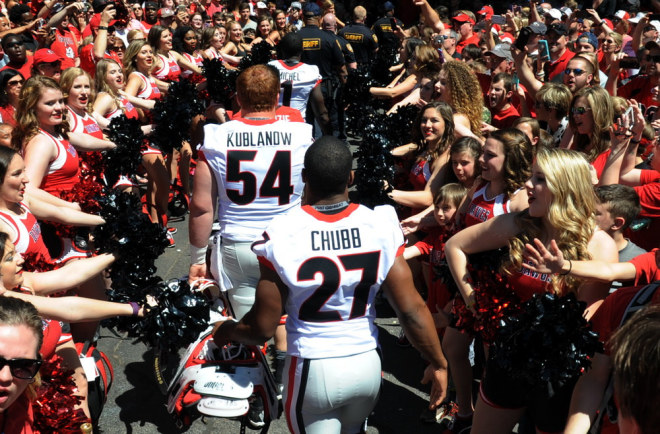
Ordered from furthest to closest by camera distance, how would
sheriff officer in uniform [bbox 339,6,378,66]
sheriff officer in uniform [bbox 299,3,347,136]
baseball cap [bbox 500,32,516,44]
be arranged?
1. sheriff officer in uniform [bbox 339,6,378,66]
2. baseball cap [bbox 500,32,516,44]
3. sheriff officer in uniform [bbox 299,3,347,136]

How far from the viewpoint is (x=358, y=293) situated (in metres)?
3.03

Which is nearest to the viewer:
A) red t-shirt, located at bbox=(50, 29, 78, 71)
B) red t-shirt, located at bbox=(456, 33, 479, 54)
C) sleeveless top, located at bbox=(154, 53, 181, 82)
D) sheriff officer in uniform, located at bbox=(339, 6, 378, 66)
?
sleeveless top, located at bbox=(154, 53, 181, 82)

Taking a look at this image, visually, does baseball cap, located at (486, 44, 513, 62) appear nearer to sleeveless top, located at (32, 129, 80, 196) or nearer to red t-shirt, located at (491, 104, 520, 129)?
red t-shirt, located at (491, 104, 520, 129)

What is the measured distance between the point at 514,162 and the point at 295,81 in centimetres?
452

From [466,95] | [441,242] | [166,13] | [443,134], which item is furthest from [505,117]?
[166,13]

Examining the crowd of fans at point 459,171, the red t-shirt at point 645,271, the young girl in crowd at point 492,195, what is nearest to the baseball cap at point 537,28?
the crowd of fans at point 459,171

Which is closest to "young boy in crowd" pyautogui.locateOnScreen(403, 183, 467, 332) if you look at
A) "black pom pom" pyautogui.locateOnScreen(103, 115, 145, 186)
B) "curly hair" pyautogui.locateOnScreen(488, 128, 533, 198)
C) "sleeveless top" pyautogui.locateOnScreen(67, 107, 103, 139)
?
"curly hair" pyautogui.locateOnScreen(488, 128, 533, 198)

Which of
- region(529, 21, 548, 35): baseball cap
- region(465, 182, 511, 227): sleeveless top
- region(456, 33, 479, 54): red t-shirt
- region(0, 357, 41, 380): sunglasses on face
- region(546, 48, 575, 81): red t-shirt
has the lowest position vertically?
region(456, 33, 479, 54): red t-shirt

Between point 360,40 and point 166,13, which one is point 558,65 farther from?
point 166,13

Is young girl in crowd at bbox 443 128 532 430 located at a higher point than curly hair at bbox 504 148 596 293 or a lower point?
lower

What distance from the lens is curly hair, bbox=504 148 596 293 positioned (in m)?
3.27

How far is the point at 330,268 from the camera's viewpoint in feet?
9.66

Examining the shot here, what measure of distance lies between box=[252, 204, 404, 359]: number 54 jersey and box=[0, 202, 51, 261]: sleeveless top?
173cm

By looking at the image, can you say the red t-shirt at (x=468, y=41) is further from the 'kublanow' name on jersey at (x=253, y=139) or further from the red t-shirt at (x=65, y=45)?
the 'kublanow' name on jersey at (x=253, y=139)
